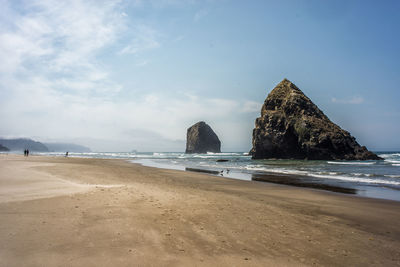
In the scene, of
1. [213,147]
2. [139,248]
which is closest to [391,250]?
[139,248]

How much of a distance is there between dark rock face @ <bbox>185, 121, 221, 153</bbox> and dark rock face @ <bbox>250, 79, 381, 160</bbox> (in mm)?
95289

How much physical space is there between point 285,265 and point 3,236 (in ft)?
18.6

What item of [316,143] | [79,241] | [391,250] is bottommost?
[391,250]

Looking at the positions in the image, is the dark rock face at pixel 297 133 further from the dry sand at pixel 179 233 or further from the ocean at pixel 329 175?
the dry sand at pixel 179 233

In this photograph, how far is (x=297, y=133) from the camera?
6969cm

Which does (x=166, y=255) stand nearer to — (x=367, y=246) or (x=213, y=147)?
(x=367, y=246)

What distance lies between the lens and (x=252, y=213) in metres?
8.30

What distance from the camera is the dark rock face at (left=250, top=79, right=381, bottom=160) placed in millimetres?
64062

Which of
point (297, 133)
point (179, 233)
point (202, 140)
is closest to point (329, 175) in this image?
point (179, 233)

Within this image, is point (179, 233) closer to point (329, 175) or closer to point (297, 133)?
point (329, 175)

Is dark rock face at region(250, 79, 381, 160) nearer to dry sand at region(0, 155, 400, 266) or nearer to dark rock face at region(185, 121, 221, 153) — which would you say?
dry sand at region(0, 155, 400, 266)

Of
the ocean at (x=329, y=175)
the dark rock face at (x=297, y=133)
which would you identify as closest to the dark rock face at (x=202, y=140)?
the dark rock face at (x=297, y=133)

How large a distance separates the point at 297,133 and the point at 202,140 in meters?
111

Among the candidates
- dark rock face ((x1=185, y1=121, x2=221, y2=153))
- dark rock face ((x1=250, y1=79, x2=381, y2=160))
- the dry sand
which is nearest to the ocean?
the dry sand
